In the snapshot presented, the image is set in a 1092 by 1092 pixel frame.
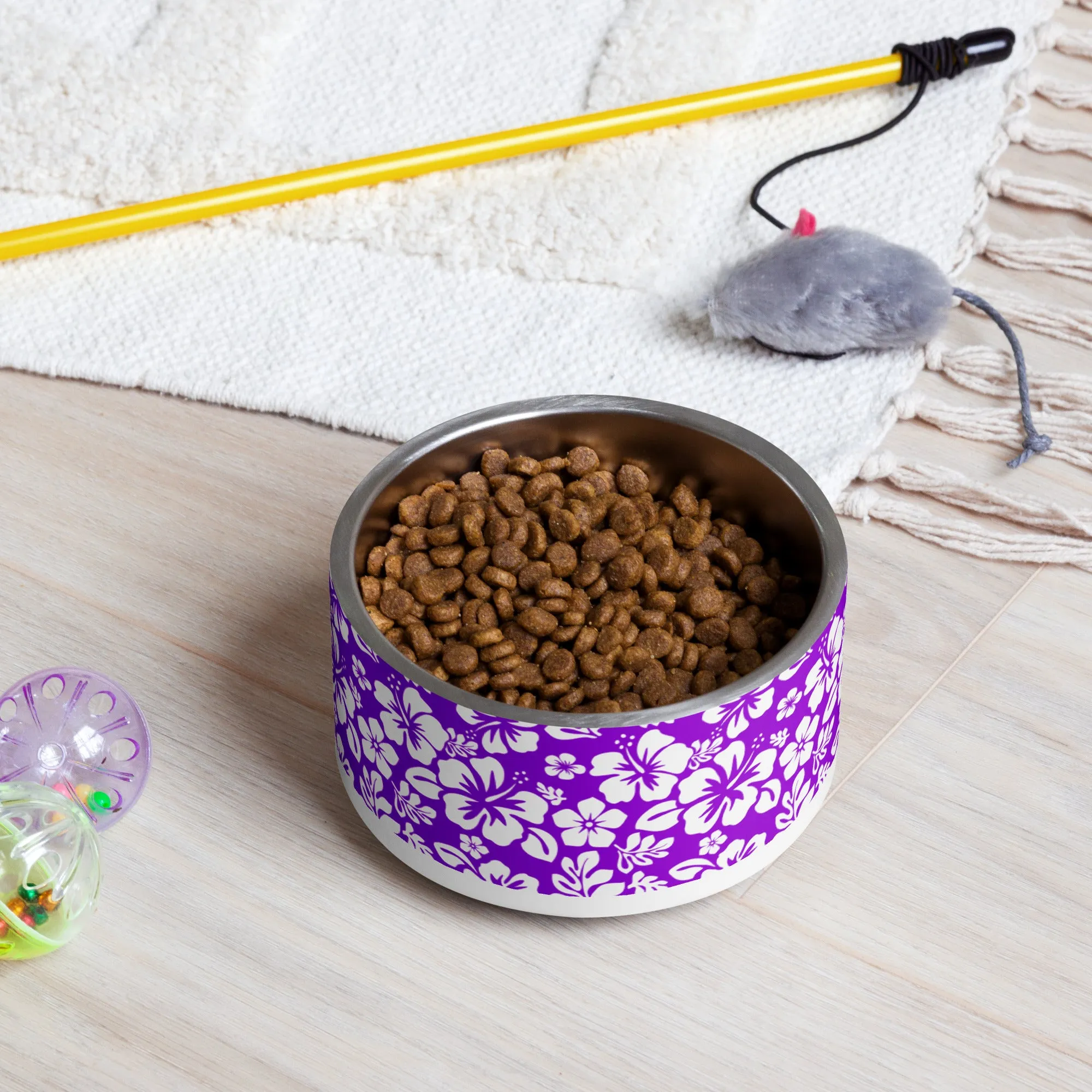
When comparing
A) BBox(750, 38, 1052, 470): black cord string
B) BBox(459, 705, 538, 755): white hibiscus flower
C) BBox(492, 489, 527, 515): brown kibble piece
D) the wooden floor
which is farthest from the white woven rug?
BBox(459, 705, 538, 755): white hibiscus flower

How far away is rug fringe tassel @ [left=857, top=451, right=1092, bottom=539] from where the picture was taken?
104 centimetres

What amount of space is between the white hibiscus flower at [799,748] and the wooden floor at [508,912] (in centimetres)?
10

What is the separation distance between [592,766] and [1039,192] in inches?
35.6

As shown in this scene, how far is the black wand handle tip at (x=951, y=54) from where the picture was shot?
138 cm

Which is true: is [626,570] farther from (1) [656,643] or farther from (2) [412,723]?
(2) [412,723]

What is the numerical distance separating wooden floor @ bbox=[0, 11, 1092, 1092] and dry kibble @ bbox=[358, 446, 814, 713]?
13 centimetres

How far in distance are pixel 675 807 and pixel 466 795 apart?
0.36 ft

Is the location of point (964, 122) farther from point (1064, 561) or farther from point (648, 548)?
point (648, 548)

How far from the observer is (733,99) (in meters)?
1.37

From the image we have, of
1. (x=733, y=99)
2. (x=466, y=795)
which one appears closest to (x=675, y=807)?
(x=466, y=795)

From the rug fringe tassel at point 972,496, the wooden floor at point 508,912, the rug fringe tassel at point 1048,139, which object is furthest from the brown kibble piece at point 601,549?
the rug fringe tassel at point 1048,139

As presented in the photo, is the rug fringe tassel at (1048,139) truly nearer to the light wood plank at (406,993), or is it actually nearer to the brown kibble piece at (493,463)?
the brown kibble piece at (493,463)

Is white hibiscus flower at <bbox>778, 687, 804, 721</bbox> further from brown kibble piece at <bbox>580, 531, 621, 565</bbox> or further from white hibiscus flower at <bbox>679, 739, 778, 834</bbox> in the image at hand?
Answer: brown kibble piece at <bbox>580, 531, 621, 565</bbox>

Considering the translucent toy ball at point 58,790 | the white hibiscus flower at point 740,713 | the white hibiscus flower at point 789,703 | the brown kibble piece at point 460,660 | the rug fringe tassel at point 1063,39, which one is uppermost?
the rug fringe tassel at point 1063,39
